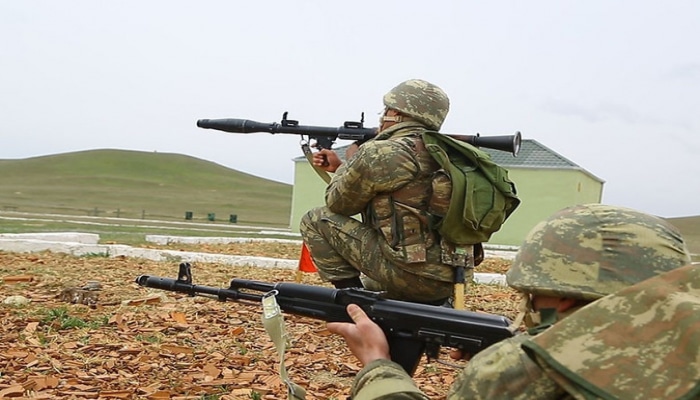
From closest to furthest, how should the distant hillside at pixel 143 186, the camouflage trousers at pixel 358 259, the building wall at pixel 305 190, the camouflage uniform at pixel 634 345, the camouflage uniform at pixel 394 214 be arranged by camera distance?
the camouflage uniform at pixel 634 345
the camouflage uniform at pixel 394 214
the camouflage trousers at pixel 358 259
the building wall at pixel 305 190
the distant hillside at pixel 143 186

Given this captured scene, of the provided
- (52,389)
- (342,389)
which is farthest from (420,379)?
(52,389)

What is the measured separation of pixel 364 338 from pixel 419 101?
2364 millimetres

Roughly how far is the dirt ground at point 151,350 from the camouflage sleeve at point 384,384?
1.97 metres

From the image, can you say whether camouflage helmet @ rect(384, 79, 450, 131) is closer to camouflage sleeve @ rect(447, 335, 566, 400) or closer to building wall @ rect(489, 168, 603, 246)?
camouflage sleeve @ rect(447, 335, 566, 400)

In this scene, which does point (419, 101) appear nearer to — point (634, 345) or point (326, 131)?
point (326, 131)

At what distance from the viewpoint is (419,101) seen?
15.4ft

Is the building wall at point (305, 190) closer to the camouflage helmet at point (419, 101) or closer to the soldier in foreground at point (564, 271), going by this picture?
the camouflage helmet at point (419, 101)

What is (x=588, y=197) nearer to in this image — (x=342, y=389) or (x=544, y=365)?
(x=342, y=389)

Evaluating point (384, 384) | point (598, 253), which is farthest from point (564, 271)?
point (384, 384)

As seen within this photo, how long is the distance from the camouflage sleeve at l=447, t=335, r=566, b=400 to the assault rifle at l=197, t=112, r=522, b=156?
321 cm

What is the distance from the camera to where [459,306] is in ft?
14.5

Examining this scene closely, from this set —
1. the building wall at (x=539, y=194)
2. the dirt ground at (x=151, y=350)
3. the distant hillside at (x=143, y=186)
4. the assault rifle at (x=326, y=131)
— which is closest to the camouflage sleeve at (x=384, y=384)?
the dirt ground at (x=151, y=350)

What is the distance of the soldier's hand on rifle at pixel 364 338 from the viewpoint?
2572 mm

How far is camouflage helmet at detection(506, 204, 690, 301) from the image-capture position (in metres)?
1.84
